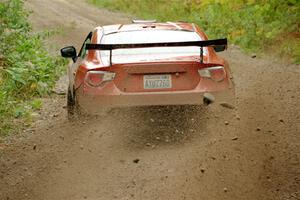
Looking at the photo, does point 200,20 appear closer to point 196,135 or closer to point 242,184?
point 196,135

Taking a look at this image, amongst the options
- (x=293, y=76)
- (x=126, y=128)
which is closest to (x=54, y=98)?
(x=126, y=128)

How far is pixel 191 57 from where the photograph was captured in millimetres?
7293

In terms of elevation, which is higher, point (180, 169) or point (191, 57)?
point (191, 57)

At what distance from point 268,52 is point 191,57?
894 cm

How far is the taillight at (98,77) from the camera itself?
A: 7117mm

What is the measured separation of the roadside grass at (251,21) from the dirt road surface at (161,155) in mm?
6294

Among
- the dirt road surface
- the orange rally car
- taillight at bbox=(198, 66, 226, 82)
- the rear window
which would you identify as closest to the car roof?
the rear window

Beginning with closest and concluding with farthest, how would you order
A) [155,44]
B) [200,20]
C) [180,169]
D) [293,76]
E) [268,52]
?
1. [180,169]
2. [155,44]
3. [293,76]
4. [268,52]
5. [200,20]

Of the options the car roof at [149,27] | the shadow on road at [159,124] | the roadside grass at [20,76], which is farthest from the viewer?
the roadside grass at [20,76]

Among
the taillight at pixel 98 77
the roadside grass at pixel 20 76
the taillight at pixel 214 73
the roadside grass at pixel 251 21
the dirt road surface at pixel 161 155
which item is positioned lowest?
the roadside grass at pixel 251 21

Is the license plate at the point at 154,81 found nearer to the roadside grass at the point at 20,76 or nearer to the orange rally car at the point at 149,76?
the orange rally car at the point at 149,76

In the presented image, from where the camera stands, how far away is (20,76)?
11.1 meters

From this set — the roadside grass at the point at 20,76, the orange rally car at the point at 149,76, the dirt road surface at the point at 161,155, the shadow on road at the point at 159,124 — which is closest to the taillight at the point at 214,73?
the orange rally car at the point at 149,76

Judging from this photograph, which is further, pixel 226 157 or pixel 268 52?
pixel 268 52
